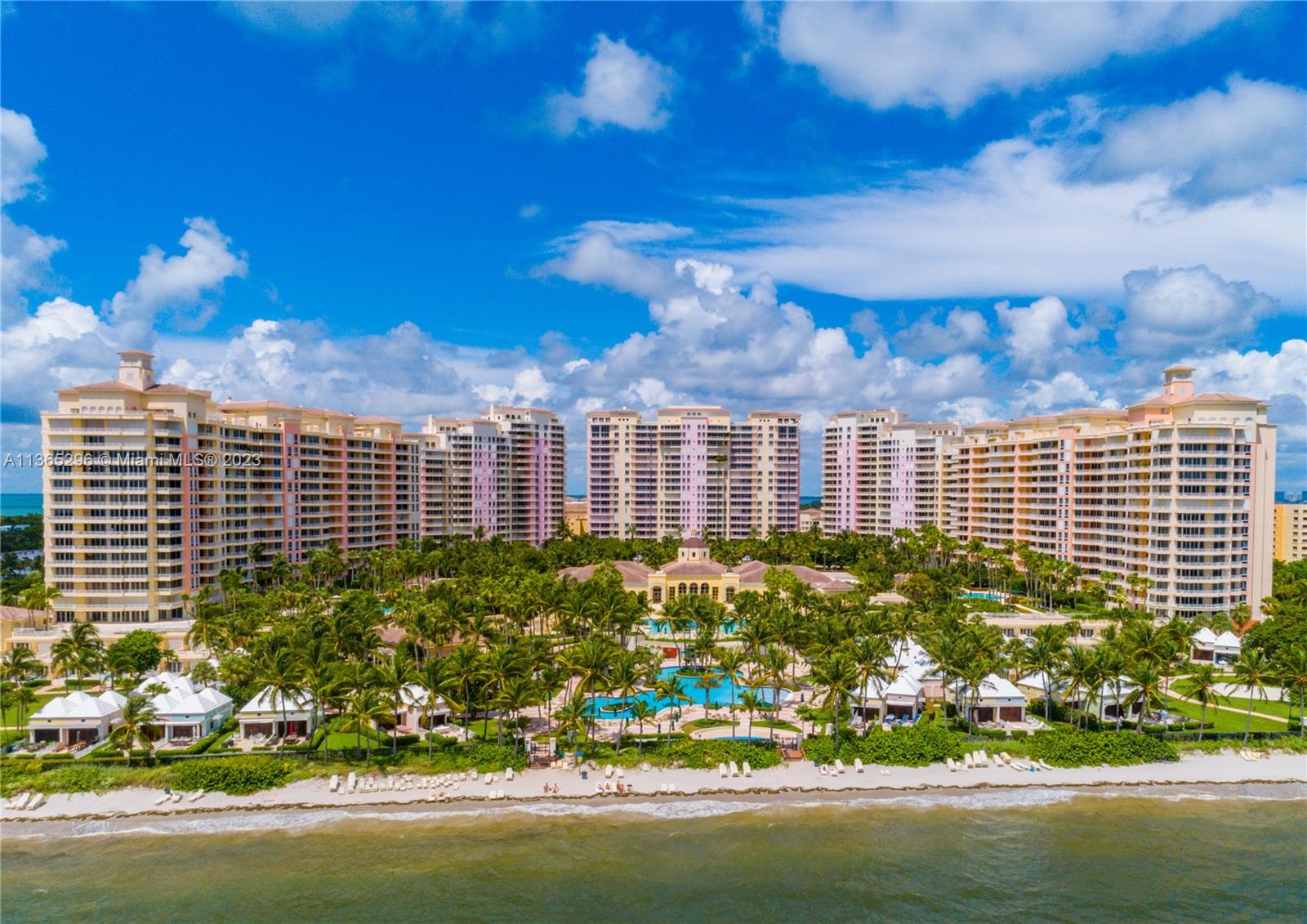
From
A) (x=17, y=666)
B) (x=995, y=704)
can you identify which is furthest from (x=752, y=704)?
→ (x=17, y=666)

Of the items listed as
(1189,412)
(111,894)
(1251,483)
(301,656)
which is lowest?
(111,894)

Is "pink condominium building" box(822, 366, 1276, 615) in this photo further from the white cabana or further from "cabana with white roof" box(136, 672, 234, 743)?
"cabana with white roof" box(136, 672, 234, 743)

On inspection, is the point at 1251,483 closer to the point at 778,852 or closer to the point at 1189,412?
the point at 1189,412

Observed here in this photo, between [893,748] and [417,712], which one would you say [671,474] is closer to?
[417,712]

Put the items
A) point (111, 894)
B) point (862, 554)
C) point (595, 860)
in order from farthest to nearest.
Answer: point (862, 554) < point (595, 860) < point (111, 894)

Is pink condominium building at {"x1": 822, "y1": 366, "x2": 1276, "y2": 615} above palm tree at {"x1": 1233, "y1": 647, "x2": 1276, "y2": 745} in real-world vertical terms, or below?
above

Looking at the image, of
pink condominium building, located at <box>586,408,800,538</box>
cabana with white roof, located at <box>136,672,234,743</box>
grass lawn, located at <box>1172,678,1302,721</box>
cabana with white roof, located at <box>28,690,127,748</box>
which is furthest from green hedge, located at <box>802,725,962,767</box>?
pink condominium building, located at <box>586,408,800,538</box>

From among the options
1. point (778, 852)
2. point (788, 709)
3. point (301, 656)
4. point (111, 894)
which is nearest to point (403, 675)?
point (301, 656)
